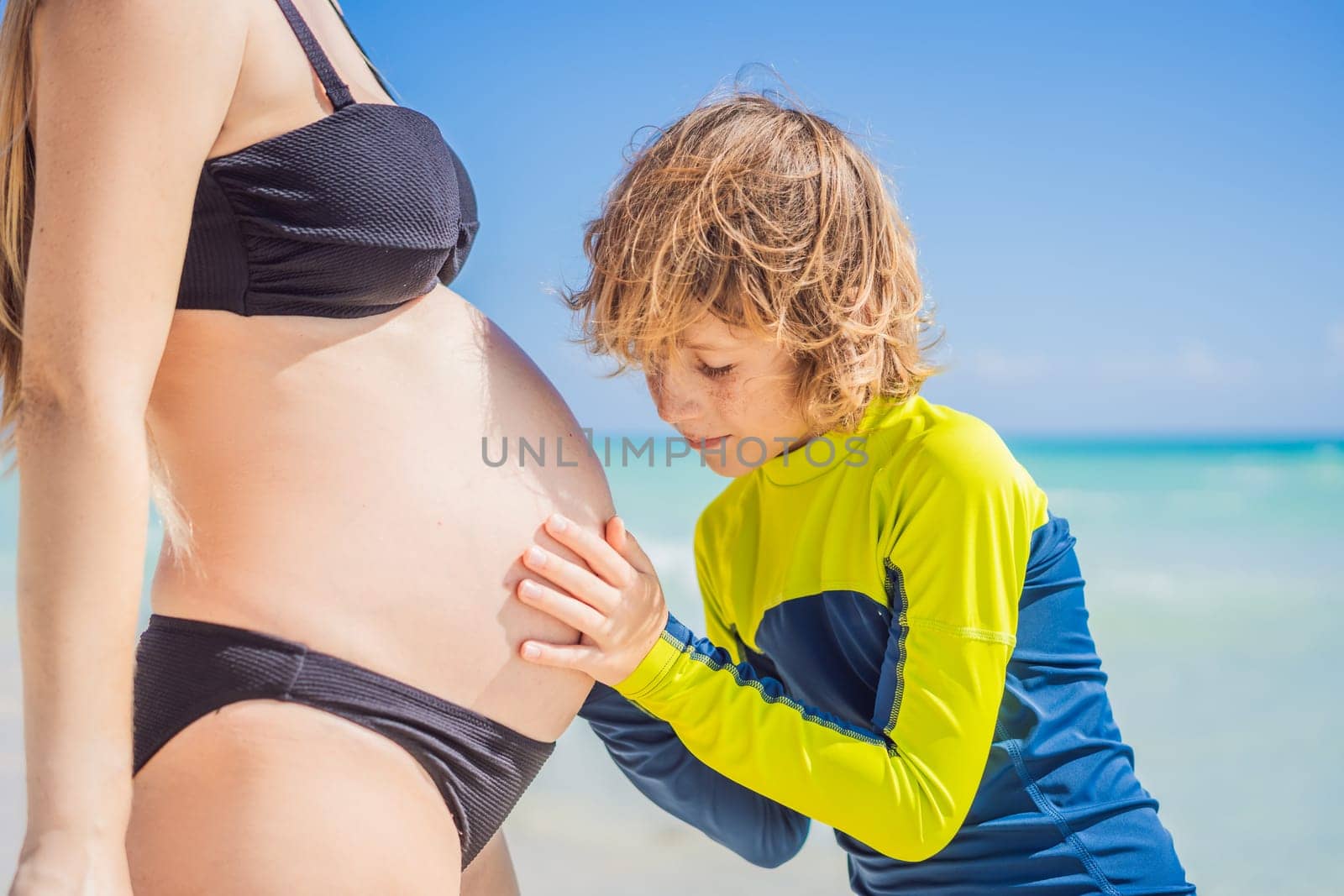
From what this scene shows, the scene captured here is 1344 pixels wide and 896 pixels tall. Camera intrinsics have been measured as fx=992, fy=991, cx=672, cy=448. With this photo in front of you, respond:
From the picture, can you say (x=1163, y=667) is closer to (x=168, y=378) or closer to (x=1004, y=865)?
(x=1004, y=865)

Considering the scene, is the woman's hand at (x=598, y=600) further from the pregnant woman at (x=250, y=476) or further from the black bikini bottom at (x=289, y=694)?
the black bikini bottom at (x=289, y=694)

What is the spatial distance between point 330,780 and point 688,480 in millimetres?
10248

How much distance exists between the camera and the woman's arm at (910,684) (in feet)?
4.34

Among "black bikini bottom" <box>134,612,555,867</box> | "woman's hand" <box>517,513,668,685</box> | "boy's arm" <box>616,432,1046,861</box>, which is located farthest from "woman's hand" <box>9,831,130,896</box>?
"boy's arm" <box>616,432,1046,861</box>

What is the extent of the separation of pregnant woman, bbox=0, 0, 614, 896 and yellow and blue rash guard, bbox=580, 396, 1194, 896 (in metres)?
0.34

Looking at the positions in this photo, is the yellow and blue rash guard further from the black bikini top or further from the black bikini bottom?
the black bikini top

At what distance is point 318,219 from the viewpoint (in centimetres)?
108

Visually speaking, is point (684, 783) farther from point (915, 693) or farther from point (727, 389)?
point (727, 389)

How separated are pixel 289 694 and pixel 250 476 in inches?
9.1

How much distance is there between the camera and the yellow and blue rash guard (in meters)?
1.33

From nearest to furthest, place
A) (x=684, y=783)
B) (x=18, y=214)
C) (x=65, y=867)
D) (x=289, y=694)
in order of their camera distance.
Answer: (x=65, y=867), (x=289, y=694), (x=18, y=214), (x=684, y=783)
